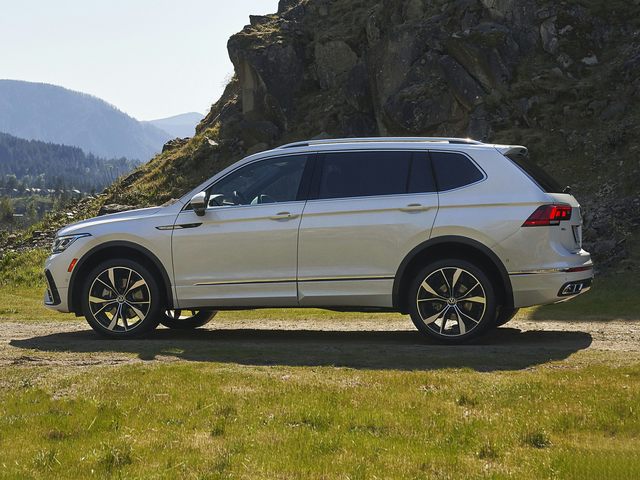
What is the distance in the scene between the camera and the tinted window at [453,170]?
8.80 metres

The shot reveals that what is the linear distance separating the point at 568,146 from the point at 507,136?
2.11 meters

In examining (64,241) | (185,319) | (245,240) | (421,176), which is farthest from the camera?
(185,319)

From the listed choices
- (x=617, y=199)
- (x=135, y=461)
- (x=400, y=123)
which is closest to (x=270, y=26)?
(x=400, y=123)

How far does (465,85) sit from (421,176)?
19697 mm

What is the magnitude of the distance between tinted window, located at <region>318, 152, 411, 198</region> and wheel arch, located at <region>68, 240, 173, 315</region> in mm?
2063

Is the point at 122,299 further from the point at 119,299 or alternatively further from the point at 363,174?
the point at 363,174

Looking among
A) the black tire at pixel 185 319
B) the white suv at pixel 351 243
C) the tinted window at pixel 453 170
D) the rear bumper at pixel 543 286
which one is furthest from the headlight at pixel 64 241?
the rear bumper at pixel 543 286

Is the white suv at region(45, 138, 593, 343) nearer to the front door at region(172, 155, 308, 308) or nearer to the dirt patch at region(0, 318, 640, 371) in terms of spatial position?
the front door at region(172, 155, 308, 308)

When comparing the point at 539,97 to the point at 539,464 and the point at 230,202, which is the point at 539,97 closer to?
the point at 230,202

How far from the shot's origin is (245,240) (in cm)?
918

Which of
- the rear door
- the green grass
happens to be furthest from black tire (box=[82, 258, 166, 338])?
the green grass

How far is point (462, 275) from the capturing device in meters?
8.58

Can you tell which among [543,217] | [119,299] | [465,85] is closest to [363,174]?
[543,217]

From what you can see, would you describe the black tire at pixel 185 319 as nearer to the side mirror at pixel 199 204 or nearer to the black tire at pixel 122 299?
the black tire at pixel 122 299
